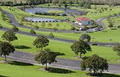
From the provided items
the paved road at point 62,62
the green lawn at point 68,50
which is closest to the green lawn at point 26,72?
the paved road at point 62,62

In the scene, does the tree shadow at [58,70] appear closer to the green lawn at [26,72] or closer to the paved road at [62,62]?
the green lawn at [26,72]

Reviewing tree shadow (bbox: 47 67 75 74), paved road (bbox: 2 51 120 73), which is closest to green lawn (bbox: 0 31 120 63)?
paved road (bbox: 2 51 120 73)

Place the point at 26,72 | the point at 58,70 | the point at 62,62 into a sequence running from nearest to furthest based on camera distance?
1. the point at 26,72
2. the point at 58,70
3. the point at 62,62

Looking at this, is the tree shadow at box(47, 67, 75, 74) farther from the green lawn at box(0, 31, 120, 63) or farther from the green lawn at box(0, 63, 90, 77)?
the green lawn at box(0, 31, 120, 63)

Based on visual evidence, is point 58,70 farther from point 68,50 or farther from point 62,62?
point 68,50

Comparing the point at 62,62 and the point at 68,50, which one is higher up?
the point at 68,50

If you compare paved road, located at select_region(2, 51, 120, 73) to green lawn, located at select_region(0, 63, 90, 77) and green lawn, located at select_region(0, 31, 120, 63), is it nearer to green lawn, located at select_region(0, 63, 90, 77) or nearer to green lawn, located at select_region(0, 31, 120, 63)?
green lawn, located at select_region(0, 31, 120, 63)

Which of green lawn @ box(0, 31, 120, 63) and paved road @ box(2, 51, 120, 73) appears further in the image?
green lawn @ box(0, 31, 120, 63)

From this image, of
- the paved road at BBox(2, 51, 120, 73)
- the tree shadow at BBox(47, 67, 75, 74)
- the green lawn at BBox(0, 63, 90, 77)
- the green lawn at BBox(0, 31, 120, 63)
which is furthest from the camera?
the green lawn at BBox(0, 31, 120, 63)

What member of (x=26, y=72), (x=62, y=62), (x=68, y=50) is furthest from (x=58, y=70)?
(x=68, y=50)

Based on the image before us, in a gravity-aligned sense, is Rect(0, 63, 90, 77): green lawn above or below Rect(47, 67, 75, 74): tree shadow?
above

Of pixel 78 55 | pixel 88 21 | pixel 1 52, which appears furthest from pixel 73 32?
pixel 1 52

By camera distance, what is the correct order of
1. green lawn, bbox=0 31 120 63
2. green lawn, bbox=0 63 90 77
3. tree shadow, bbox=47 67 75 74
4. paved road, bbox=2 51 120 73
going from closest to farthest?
1. green lawn, bbox=0 63 90 77
2. tree shadow, bbox=47 67 75 74
3. paved road, bbox=2 51 120 73
4. green lawn, bbox=0 31 120 63

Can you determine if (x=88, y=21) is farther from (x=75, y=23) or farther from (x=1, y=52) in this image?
(x=1, y=52)
